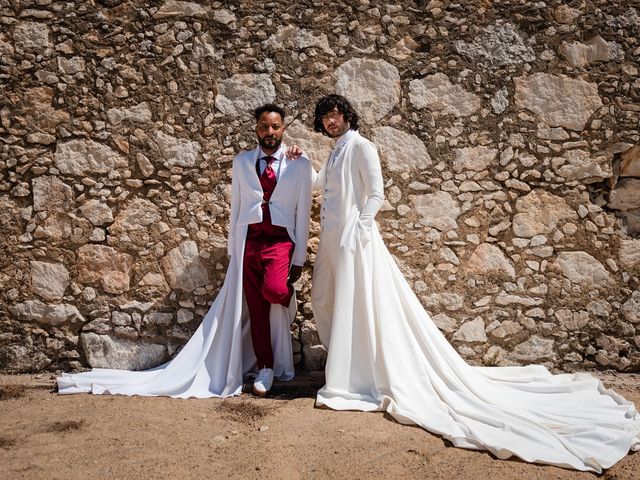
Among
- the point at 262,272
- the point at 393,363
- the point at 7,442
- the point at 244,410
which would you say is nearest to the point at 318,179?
the point at 262,272

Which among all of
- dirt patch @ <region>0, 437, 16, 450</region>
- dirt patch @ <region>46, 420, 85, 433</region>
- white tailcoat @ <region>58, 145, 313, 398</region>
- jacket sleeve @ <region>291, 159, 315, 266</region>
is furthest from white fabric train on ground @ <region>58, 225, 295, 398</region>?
dirt patch @ <region>0, 437, 16, 450</region>

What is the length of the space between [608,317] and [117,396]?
3.12m

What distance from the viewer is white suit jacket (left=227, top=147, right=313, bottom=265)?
3439 millimetres

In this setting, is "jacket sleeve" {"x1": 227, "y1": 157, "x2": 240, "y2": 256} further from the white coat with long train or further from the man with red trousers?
the white coat with long train

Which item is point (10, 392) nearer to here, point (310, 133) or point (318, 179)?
point (318, 179)

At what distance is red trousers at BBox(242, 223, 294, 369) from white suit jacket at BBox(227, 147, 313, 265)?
6 centimetres

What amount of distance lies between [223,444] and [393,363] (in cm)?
99

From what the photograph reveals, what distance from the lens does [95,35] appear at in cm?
372

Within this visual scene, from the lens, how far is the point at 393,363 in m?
3.10

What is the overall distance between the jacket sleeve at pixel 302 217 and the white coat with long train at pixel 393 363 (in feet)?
0.35

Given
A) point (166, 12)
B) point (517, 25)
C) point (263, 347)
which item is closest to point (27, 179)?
point (166, 12)

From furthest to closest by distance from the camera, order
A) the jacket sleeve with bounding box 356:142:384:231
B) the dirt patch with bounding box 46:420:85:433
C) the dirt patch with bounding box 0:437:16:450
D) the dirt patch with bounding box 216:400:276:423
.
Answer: the jacket sleeve with bounding box 356:142:384:231
the dirt patch with bounding box 216:400:276:423
the dirt patch with bounding box 46:420:85:433
the dirt patch with bounding box 0:437:16:450

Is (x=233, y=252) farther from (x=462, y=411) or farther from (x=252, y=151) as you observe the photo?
(x=462, y=411)

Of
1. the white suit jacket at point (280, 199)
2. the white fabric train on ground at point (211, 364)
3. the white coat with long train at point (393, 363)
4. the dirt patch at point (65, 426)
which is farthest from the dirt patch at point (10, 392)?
the white coat with long train at point (393, 363)
